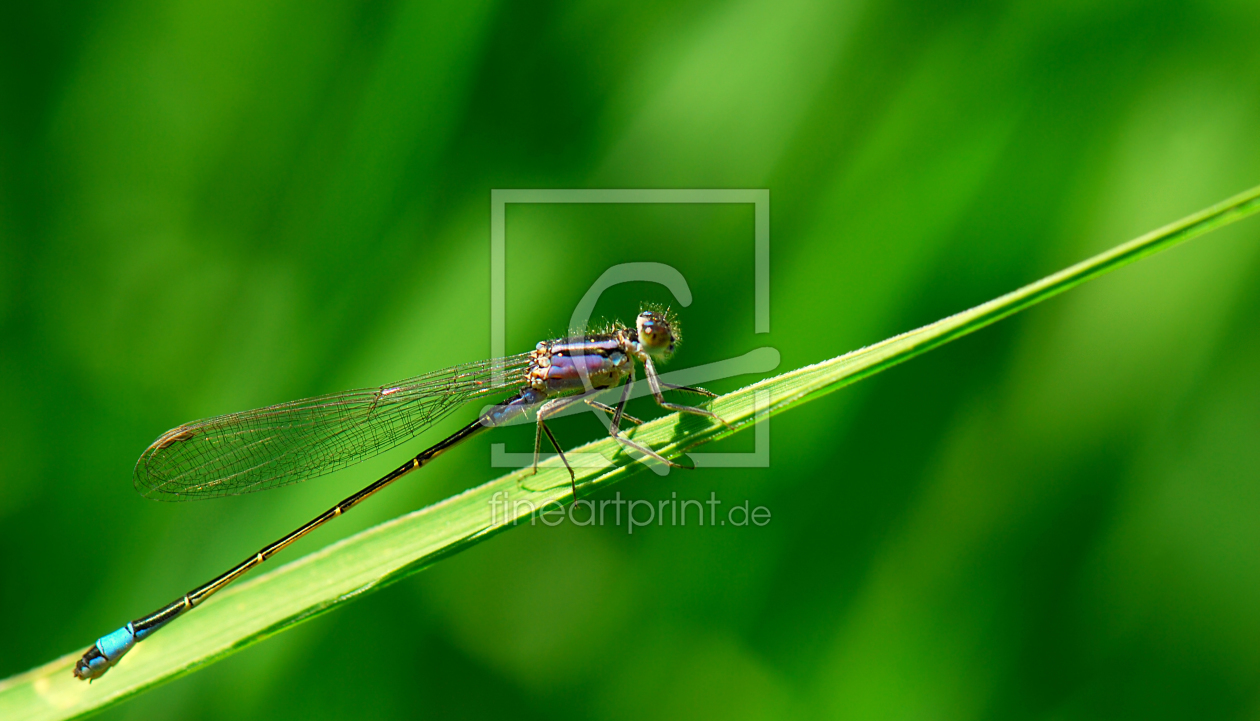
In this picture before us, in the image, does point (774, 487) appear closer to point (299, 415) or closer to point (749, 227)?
point (749, 227)

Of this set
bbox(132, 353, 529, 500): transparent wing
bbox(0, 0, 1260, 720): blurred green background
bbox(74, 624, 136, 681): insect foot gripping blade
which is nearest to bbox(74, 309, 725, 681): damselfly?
bbox(132, 353, 529, 500): transparent wing

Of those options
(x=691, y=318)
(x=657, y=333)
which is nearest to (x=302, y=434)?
(x=657, y=333)

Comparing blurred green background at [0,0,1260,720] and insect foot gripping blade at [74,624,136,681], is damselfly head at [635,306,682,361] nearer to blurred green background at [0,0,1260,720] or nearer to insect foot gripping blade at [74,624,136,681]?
blurred green background at [0,0,1260,720]

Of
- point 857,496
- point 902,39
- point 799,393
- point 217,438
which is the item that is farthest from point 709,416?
point 217,438

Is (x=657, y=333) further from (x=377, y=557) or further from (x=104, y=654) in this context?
(x=104, y=654)

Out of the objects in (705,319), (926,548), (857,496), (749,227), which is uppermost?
(749,227)

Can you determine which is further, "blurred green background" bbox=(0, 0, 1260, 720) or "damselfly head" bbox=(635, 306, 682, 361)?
"damselfly head" bbox=(635, 306, 682, 361)

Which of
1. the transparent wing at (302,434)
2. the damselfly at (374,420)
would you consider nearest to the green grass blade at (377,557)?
the damselfly at (374,420)
